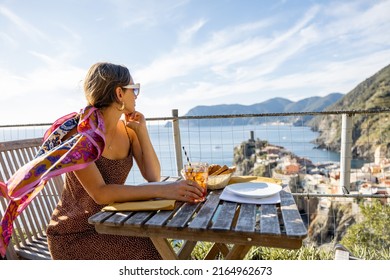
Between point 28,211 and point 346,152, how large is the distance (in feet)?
9.26

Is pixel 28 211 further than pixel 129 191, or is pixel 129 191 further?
pixel 28 211

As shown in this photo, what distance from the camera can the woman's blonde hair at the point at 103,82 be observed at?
5.12 feet

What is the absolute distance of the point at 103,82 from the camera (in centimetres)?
156

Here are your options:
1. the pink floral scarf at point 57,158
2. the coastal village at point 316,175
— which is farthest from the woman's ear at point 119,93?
the coastal village at point 316,175

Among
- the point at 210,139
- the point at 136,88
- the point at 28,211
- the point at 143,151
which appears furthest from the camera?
the point at 210,139

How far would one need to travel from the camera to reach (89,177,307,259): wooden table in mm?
1022

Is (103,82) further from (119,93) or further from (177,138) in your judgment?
(177,138)

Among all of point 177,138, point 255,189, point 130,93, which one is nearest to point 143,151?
point 130,93

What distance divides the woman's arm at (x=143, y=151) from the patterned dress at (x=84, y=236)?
0.77 ft

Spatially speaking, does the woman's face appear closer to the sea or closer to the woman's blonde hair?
the woman's blonde hair

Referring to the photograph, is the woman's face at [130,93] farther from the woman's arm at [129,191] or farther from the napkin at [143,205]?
the napkin at [143,205]

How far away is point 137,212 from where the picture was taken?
1.27 metres

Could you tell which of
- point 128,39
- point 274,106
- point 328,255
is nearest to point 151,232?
point 328,255
